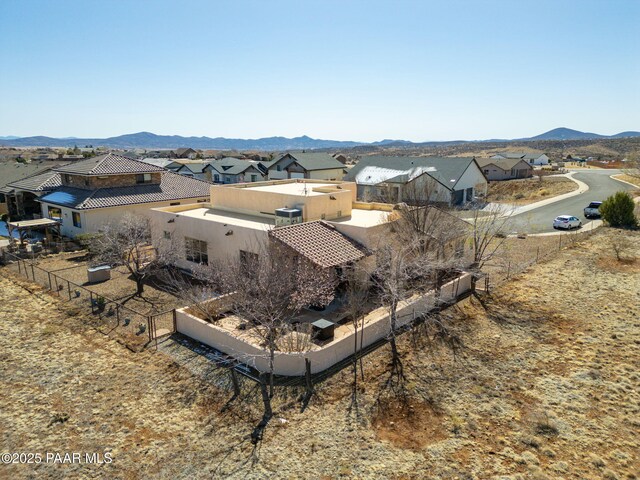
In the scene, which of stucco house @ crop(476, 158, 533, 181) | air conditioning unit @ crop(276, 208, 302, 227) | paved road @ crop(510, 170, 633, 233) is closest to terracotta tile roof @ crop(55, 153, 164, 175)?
air conditioning unit @ crop(276, 208, 302, 227)

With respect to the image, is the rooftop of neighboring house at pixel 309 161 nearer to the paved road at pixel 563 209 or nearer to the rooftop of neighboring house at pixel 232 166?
the rooftop of neighboring house at pixel 232 166

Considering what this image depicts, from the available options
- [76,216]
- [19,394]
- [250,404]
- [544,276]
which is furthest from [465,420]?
[76,216]

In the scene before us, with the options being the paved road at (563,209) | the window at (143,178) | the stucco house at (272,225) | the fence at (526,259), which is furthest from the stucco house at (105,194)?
the paved road at (563,209)

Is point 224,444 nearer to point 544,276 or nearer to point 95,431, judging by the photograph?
point 95,431

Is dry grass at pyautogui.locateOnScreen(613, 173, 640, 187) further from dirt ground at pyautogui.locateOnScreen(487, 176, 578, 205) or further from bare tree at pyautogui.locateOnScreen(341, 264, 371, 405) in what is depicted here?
bare tree at pyautogui.locateOnScreen(341, 264, 371, 405)

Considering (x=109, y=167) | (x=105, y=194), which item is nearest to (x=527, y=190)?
(x=109, y=167)

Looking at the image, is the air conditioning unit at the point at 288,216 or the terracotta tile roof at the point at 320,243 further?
the air conditioning unit at the point at 288,216
